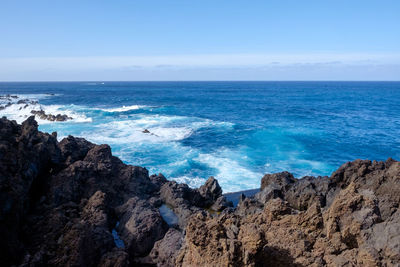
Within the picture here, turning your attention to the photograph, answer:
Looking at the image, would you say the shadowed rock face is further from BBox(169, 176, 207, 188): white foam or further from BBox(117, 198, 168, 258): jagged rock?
BBox(169, 176, 207, 188): white foam

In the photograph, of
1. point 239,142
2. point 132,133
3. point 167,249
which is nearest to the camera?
point 167,249

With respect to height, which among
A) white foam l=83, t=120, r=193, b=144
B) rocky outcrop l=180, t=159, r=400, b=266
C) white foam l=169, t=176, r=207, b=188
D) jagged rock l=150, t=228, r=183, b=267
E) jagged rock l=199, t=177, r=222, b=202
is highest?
rocky outcrop l=180, t=159, r=400, b=266

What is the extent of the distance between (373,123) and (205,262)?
177ft

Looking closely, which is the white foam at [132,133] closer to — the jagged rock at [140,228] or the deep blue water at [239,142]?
the deep blue water at [239,142]

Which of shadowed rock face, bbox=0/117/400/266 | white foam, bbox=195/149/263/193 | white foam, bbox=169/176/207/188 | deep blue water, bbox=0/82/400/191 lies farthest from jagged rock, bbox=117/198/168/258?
deep blue water, bbox=0/82/400/191

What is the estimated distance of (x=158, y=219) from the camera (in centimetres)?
1155

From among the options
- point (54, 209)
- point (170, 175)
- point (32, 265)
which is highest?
point (54, 209)

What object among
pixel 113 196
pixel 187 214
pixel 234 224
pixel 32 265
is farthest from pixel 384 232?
pixel 113 196

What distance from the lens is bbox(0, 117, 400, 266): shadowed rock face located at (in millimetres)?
6660

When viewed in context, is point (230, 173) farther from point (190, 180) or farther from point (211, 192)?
point (211, 192)

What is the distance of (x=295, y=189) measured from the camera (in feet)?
52.1

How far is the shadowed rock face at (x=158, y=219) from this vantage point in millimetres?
6660

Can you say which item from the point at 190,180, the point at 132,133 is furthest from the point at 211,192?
the point at 132,133

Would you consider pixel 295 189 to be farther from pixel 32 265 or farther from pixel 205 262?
pixel 32 265
